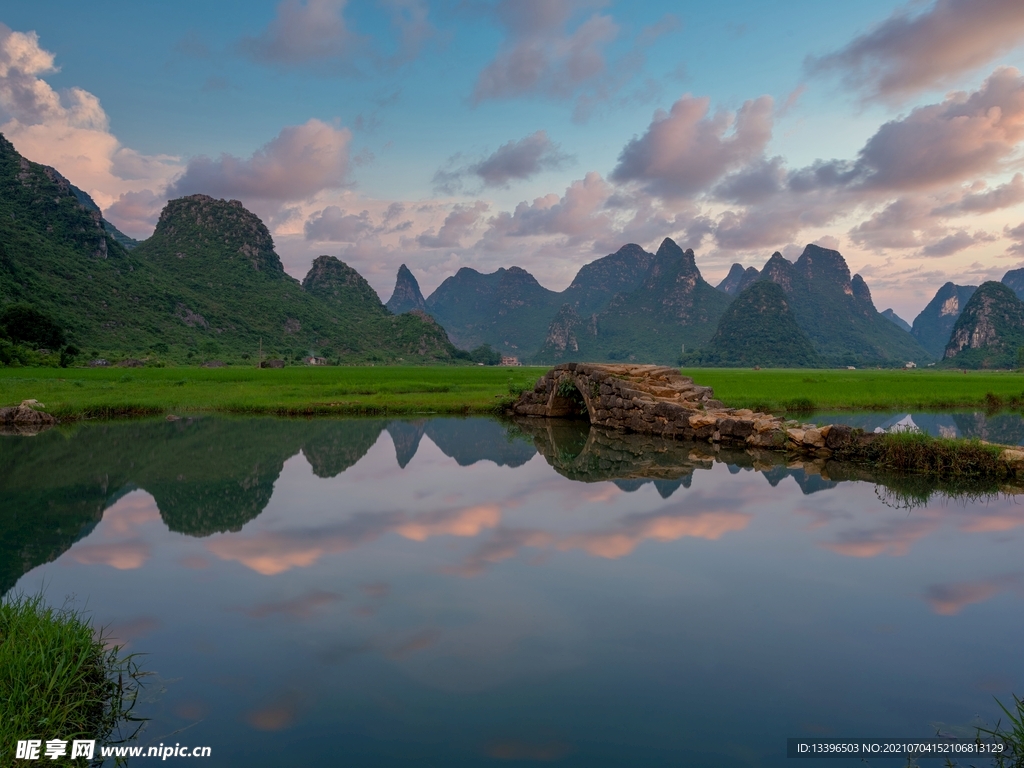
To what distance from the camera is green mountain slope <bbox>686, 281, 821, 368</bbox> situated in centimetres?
11375

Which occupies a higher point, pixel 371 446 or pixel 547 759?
pixel 371 446

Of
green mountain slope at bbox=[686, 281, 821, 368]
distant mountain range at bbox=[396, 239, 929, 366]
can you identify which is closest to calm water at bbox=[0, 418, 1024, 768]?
green mountain slope at bbox=[686, 281, 821, 368]

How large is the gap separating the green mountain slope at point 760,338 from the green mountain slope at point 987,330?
22003mm

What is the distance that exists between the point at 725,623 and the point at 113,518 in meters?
6.56

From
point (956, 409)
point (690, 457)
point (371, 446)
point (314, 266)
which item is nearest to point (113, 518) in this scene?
point (371, 446)

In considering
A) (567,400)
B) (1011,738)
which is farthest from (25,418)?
(1011,738)

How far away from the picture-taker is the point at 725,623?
13.3 ft

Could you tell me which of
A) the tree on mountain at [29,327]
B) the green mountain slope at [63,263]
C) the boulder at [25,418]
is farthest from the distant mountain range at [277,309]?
the boulder at [25,418]

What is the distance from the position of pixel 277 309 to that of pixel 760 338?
8801 centimetres

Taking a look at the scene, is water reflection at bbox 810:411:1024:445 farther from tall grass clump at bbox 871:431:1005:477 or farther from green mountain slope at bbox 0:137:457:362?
green mountain slope at bbox 0:137:457:362

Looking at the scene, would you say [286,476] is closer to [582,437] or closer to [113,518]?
[113,518]

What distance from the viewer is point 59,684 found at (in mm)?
3014

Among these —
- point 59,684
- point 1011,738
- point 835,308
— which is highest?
point 835,308

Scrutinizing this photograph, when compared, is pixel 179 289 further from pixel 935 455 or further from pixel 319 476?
pixel 935 455
